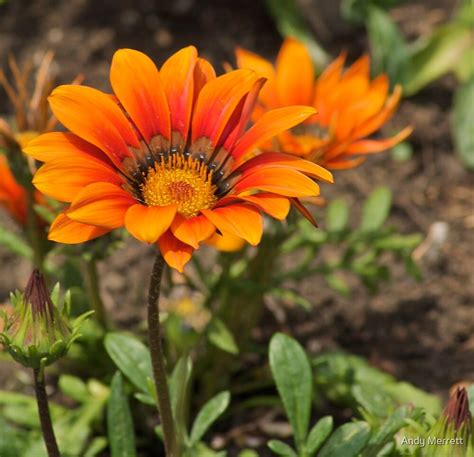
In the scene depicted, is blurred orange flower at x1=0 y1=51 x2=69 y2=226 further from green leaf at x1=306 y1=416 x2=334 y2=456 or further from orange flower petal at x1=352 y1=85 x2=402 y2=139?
green leaf at x1=306 y1=416 x2=334 y2=456

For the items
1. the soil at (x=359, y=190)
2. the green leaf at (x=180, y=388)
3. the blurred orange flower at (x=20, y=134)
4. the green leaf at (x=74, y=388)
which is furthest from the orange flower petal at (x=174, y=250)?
the soil at (x=359, y=190)

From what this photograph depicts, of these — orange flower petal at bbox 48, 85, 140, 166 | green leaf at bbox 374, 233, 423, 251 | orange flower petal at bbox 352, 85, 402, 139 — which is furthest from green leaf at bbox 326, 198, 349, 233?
orange flower petal at bbox 48, 85, 140, 166

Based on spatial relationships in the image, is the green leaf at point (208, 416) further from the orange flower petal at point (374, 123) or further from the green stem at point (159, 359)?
the orange flower petal at point (374, 123)

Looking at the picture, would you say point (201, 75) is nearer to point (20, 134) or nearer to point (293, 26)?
point (20, 134)

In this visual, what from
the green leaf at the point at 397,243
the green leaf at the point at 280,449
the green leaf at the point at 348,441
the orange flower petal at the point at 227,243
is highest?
the orange flower petal at the point at 227,243

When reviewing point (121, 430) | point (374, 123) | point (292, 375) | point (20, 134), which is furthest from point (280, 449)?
point (20, 134)

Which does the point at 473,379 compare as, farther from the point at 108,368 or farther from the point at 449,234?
the point at 108,368
